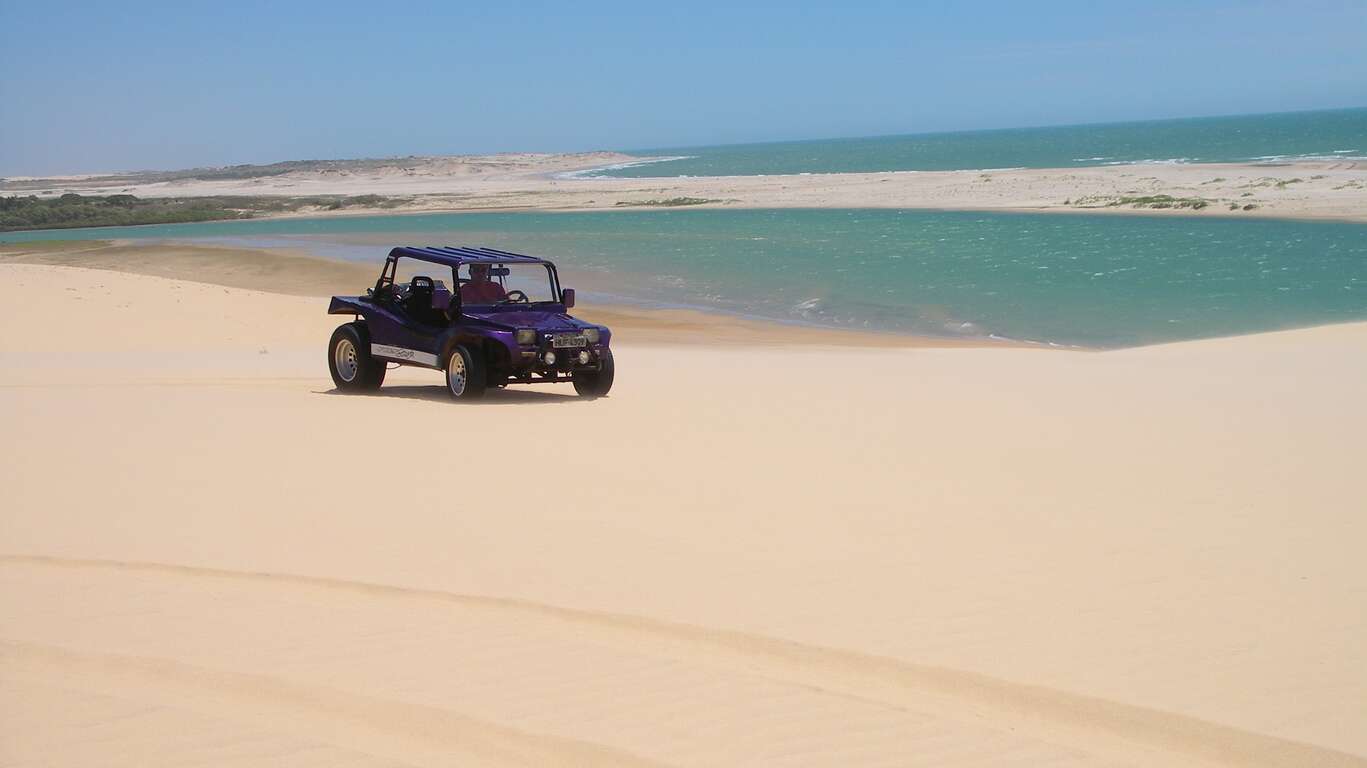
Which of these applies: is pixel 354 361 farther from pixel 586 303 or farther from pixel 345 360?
pixel 586 303

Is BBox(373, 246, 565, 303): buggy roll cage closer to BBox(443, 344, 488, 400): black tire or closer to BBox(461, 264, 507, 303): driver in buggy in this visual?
BBox(461, 264, 507, 303): driver in buggy

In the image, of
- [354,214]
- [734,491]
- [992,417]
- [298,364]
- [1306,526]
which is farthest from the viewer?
[354,214]

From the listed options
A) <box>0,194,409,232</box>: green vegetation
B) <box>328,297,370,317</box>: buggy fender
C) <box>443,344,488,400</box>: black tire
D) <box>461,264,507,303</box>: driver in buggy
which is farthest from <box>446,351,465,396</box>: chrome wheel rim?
<box>0,194,409,232</box>: green vegetation

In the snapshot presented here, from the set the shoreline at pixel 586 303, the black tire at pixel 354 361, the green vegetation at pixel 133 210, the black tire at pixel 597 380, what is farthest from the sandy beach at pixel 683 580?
the green vegetation at pixel 133 210

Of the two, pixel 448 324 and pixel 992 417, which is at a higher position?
pixel 448 324

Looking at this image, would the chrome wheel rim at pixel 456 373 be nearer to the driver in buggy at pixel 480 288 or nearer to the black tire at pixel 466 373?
the black tire at pixel 466 373

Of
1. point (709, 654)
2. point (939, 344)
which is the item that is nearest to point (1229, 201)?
point (939, 344)

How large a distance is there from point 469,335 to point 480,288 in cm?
73

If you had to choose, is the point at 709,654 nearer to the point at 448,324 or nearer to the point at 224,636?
the point at 224,636

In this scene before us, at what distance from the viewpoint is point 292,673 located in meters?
5.20

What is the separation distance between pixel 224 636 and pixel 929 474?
499cm

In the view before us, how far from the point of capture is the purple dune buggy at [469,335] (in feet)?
40.9

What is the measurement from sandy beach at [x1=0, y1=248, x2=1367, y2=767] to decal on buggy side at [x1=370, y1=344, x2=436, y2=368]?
396mm

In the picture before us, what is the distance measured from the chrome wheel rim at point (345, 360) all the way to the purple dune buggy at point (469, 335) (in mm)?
10
